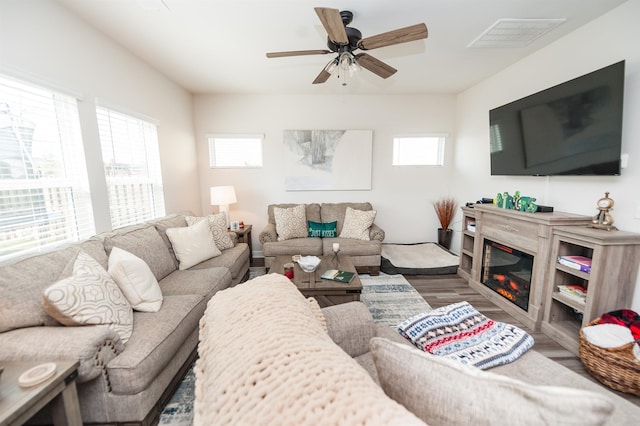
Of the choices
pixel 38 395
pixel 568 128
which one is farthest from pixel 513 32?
pixel 38 395

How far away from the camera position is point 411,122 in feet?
13.4

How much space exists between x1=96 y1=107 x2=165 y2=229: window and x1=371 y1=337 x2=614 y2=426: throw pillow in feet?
9.17

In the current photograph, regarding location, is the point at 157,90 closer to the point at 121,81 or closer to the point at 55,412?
the point at 121,81

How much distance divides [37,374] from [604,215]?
3.50 meters

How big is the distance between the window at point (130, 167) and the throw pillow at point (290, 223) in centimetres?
148

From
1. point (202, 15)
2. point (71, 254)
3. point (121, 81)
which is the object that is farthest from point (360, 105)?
point (71, 254)

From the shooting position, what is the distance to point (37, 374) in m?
0.98

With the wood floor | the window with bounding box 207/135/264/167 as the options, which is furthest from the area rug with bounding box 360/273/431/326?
the window with bounding box 207/135/264/167

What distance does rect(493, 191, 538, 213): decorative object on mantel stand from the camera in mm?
2346

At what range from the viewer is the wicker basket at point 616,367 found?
148 centimetres

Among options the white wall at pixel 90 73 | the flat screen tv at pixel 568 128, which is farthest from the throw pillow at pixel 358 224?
the white wall at pixel 90 73

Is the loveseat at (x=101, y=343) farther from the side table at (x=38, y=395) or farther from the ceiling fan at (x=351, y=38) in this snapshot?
the ceiling fan at (x=351, y=38)

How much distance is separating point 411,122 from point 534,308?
3031mm

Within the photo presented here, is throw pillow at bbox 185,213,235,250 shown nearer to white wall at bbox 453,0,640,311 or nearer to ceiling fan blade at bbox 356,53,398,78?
ceiling fan blade at bbox 356,53,398,78
